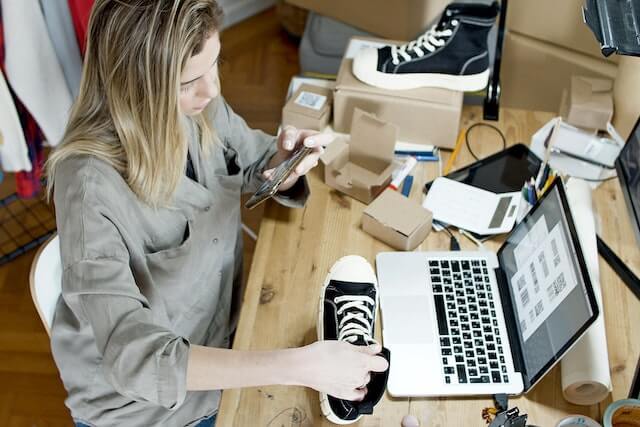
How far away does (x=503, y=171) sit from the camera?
144 centimetres

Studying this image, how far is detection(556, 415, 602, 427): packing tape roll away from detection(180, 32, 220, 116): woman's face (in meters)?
0.75

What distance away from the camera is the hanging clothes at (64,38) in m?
1.58

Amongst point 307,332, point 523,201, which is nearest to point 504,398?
point 307,332

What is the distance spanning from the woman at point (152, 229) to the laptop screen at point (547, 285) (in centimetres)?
26

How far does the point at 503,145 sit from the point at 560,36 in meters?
0.47

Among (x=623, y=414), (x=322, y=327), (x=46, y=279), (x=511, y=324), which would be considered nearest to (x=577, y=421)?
(x=623, y=414)

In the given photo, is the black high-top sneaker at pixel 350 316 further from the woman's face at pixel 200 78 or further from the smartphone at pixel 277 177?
the woman's face at pixel 200 78

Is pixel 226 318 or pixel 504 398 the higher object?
pixel 504 398

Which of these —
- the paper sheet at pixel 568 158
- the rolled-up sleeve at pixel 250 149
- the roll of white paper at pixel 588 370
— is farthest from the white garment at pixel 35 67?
the roll of white paper at pixel 588 370

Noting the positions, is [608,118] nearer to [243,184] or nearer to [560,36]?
[560,36]

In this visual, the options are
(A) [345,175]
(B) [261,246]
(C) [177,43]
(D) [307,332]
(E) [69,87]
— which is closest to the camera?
(C) [177,43]

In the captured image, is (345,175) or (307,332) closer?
(307,332)

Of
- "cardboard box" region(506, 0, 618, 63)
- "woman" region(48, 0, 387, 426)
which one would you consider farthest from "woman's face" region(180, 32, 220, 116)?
"cardboard box" region(506, 0, 618, 63)

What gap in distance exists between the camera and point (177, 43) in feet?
3.22
